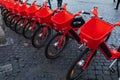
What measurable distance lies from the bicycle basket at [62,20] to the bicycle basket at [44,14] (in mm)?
465

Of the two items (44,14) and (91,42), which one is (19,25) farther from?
(91,42)

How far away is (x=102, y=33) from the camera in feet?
13.5

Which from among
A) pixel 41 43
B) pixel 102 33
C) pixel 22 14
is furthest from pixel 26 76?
pixel 22 14

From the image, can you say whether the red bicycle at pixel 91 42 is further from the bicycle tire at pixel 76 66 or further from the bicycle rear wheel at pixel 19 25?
the bicycle rear wheel at pixel 19 25

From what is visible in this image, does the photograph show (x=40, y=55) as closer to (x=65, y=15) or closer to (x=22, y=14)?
(x=65, y=15)

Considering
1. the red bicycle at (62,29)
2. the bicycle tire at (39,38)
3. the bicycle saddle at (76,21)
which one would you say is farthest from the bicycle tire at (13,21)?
the bicycle saddle at (76,21)

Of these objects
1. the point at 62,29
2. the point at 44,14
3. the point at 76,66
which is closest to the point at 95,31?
the point at 76,66

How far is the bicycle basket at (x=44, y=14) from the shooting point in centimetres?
549

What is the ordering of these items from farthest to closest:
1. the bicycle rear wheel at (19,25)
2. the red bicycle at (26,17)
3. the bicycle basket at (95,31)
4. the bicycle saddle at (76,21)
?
the bicycle rear wheel at (19,25) → the red bicycle at (26,17) → the bicycle saddle at (76,21) → the bicycle basket at (95,31)

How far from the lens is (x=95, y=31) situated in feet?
13.9

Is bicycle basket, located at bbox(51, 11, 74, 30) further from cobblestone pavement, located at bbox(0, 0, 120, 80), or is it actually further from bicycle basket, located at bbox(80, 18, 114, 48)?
cobblestone pavement, located at bbox(0, 0, 120, 80)

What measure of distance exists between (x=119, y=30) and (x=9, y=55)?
13.3 ft

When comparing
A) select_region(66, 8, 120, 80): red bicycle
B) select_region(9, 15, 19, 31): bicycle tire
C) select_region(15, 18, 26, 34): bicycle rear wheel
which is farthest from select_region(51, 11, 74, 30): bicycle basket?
select_region(9, 15, 19, 31): bicycle tire

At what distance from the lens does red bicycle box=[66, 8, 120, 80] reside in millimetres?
3997
